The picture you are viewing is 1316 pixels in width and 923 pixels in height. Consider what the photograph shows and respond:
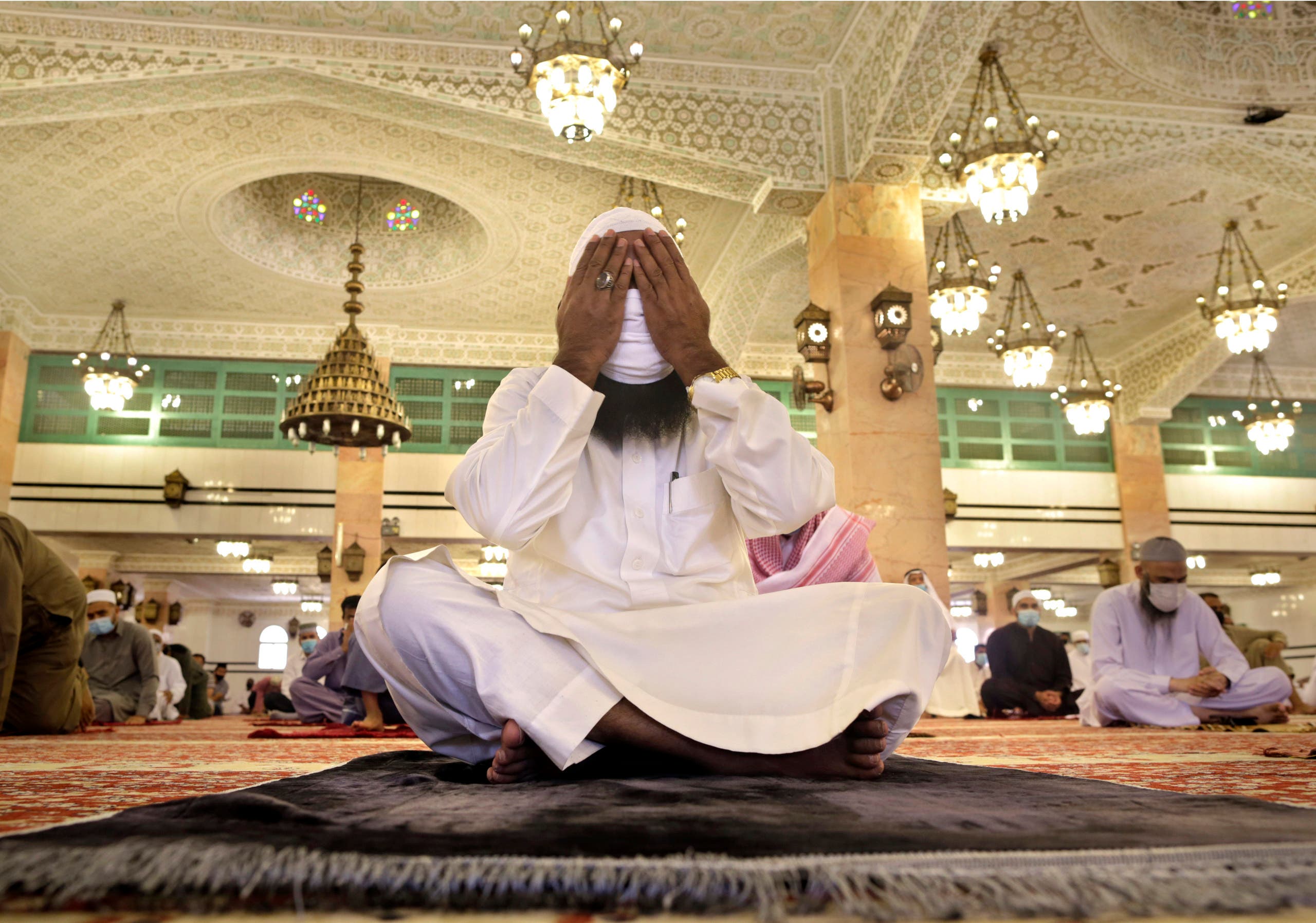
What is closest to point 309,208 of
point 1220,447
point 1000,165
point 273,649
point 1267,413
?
point 1000,165


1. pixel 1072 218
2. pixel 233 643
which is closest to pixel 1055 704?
pixel 1072 218

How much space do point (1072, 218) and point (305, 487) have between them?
8.01 m

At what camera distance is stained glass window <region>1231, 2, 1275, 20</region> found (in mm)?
6301

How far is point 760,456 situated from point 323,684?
578 cm

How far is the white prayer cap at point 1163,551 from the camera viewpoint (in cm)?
446

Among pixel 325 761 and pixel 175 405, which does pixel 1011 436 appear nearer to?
pixel 175 405

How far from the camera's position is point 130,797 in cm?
141

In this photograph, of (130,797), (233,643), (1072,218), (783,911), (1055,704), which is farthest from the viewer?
(233,643)

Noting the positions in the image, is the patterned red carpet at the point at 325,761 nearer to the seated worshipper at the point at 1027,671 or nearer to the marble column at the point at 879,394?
the marble column at the point at 879,394

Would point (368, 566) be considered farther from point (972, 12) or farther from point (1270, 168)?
point (1270, 168)

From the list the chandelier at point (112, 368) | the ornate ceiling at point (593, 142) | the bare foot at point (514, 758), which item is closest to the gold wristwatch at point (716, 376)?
the bare foot at point (514, 758)

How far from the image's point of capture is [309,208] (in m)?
9.13

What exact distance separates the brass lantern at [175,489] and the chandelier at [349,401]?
117 inches

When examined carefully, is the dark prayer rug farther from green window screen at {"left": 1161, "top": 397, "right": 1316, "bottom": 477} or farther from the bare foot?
green window screen at {"left": 1161, "top": 397, "right": 1316, "bottom": 477}
